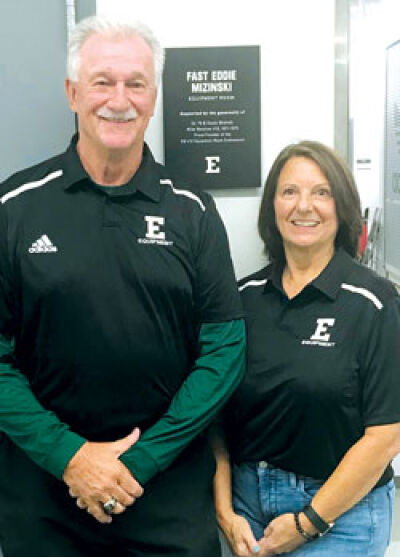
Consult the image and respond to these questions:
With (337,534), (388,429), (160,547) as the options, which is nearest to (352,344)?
(388,429)

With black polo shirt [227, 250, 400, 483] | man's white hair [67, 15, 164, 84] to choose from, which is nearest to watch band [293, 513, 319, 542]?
black polo shirt [227, 250, 400, 483]

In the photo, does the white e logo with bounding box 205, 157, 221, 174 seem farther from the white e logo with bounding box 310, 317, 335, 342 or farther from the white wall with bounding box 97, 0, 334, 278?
the white e logo with bounding box 310, 317, 335, 342

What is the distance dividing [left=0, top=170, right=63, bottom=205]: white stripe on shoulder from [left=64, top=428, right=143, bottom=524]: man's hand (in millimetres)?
570

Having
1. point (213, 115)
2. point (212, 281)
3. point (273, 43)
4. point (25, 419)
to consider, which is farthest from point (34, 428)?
point (273, 43)

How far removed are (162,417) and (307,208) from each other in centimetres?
60

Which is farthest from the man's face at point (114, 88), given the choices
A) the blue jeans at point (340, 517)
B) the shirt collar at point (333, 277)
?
the blue jeans at point (340, 517)

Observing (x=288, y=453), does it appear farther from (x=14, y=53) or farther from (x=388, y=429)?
(x=14, y=53)

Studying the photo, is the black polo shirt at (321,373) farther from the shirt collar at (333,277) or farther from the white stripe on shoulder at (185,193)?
the white stripe on shoulder at (185,193)

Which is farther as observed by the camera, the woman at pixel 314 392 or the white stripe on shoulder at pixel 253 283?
the white stripe on shoulder at pixel 253 283

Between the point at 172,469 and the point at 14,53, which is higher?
the point at 14,53

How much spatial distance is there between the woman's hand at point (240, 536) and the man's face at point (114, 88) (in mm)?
926

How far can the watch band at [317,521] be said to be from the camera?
4.82ft

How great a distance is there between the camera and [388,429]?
1456 millimetres

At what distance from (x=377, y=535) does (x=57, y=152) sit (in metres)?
1.30
